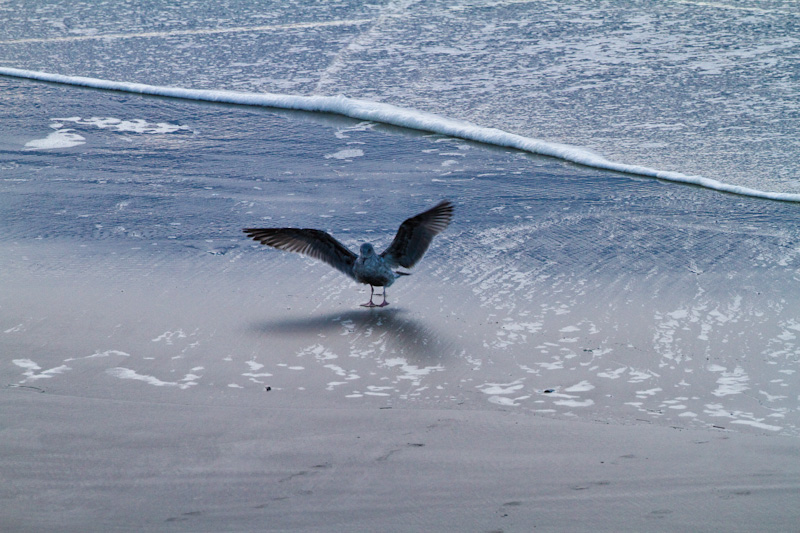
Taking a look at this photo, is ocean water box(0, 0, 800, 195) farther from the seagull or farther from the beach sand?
the seagull

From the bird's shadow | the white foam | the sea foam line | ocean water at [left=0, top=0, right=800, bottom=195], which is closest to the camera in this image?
the bird's shadow

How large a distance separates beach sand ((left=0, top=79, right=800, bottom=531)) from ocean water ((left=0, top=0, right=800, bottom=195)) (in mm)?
861

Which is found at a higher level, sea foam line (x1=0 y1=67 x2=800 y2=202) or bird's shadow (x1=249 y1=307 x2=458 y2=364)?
sea foam line (x1=0 y1=67 x2=800 y2=202)

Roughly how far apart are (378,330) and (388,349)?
0.24m

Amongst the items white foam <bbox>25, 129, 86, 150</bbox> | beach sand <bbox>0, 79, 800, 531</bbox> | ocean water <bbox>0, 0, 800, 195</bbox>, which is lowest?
beach sand <bbox>0, 79, 800, 531</bbox>

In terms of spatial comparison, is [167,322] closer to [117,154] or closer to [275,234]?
[275,234]

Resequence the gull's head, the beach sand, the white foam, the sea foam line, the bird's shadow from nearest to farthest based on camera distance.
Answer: the beach sand → the bird's shadow → the gull's head → the sea foam line → the white foam

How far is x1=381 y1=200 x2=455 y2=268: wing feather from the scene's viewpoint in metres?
4.58

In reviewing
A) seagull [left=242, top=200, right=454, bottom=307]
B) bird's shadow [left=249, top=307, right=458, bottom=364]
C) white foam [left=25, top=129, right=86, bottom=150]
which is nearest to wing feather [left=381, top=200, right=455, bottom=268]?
seagull [left=242, top=200, right=454, bottom=307]

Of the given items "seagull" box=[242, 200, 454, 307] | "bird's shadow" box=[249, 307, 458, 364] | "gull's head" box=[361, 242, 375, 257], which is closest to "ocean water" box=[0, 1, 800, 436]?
"bird's shadow" box=[249, 307, 458, 364]

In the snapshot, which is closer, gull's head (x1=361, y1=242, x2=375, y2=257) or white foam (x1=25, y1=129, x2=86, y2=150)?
gull's head (x1=361, y1=242, x2=375, y2=257)

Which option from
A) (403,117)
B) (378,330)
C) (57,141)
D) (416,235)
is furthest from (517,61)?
(378,330)

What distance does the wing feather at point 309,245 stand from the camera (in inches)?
180

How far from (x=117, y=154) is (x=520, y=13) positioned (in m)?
5.55
